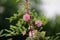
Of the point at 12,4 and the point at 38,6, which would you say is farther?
the point at 38,6

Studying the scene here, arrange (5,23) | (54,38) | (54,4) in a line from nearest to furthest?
(54,38)
(5,23)
(54,4)

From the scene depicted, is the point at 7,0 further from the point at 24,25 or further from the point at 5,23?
the point at 24,25

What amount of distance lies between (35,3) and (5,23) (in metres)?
0.43

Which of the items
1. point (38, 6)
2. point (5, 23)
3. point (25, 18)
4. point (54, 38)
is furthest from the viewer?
point (38, 6)

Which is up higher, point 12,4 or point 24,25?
point 12,4

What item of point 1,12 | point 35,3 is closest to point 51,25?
point 35,3

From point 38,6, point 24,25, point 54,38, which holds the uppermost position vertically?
point 38,6

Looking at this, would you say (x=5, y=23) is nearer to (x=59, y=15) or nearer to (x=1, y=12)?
(x=1, y=12)

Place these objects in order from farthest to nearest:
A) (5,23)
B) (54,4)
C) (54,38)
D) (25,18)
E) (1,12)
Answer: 1. (54,4)
2. (1,12)
3. (5,23)
4. (54,38)
5. (25,18)

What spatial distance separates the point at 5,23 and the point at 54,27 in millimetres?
405

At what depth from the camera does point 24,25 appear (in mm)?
1274

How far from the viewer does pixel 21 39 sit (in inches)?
50.9

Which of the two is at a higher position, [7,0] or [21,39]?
[7,0]

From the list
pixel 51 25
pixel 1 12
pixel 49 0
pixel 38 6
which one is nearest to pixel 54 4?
pixel 49 0
